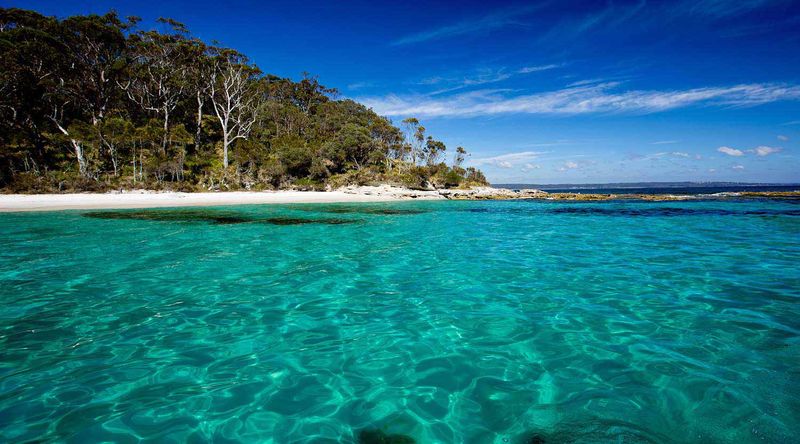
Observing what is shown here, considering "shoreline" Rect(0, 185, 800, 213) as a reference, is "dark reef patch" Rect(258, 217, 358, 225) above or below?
below

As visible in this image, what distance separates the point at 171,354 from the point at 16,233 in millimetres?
17259

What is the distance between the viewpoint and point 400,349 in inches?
199

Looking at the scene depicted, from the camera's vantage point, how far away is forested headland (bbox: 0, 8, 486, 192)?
131 ft

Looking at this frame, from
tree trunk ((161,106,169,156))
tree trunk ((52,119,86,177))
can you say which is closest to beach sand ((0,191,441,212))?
tree trunk ((52,119,86,177))

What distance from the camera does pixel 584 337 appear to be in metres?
5.36

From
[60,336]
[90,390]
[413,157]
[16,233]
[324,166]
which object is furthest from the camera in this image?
[413,157]

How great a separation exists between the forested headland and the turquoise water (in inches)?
1515

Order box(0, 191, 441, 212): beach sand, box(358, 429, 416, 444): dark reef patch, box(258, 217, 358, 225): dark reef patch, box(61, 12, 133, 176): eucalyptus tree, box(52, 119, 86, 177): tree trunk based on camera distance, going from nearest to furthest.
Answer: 1. box(358, 429, 416, 444): dark reef patch
2. box(258, 217, 358, 225): dark reef patch
3. box(0, 191, 441, 212): beach sand
4. box(52, 119, 86, 177): tree trunk
5. box(61, 12, 133, 176): eucalyptus tree

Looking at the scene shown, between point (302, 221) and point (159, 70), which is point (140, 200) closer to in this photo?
point (302, 221)

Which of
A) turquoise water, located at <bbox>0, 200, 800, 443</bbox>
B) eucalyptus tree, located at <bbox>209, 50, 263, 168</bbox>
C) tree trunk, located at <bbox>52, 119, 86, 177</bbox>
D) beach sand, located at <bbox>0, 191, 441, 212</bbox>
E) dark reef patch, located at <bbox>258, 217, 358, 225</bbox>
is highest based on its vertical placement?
eucalyptus tree, located at <bbox>209, 50, 263, 168</bbox>

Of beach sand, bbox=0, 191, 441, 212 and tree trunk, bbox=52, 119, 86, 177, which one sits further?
tree trunk, bbox=52, 119, 86, 177

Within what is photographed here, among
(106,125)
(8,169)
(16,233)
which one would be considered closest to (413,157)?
(106,125)

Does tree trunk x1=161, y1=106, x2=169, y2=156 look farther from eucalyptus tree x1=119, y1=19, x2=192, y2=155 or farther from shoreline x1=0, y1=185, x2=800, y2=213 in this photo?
shoreline x1=0, y1=185, x2=800, y2=213

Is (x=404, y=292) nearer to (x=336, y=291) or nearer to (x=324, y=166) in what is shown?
(x=336, y=291)
